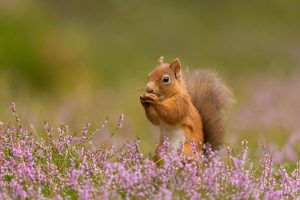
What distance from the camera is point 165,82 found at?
243 inches

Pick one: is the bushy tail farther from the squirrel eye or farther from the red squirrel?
the squirrel eye

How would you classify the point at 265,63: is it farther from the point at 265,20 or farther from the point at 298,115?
the point at 298,115

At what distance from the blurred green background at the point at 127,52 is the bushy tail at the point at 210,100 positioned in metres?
0.91

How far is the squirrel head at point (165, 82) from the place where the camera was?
6.15m

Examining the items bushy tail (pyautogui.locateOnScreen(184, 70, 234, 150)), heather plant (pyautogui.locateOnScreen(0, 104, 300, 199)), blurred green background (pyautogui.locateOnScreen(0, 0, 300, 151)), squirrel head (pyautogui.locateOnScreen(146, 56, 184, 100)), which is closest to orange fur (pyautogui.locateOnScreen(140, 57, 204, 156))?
squirrel head (pyautogui.locateOnScreen(146, 56, 184, 100))

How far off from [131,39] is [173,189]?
73.1 ft

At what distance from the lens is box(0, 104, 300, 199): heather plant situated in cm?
488

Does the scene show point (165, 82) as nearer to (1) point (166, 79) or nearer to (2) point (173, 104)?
(1) point (166, 79)

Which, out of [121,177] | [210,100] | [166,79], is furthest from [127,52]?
[121,177]

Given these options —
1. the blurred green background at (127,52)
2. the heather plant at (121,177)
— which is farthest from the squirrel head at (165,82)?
the blurred green background at (127,52)

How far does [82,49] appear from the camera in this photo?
18.0 m

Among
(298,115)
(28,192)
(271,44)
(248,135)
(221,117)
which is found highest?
(271,44)

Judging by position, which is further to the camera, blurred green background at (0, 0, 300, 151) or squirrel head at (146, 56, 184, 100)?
blurred green background at (0, 0, 300, 151)

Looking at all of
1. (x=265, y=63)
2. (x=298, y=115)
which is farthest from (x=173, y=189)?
(x=265, y=63)
